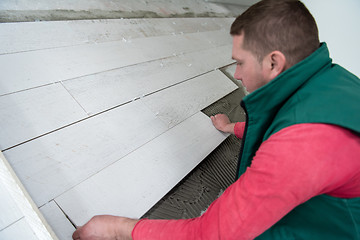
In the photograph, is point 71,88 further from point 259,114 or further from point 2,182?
point 259,114

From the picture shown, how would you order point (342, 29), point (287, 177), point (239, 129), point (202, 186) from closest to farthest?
1. point (287, 177)
2. point (202, 186)
3. point (239, 129)
4. point (342, 29)

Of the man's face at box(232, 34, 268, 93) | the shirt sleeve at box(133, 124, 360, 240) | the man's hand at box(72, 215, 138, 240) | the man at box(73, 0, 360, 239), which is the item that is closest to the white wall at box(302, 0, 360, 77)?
the man at box(73, 0, 360, 239)

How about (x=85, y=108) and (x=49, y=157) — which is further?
(x=85, y=108)

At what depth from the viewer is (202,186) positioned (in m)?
0.97

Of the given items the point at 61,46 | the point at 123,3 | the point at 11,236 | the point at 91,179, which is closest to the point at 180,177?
the point at 91,179

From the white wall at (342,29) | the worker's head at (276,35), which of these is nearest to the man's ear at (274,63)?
the worker's head at (276,35)

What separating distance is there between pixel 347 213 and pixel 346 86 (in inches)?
13.2

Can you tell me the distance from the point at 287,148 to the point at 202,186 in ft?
1.81

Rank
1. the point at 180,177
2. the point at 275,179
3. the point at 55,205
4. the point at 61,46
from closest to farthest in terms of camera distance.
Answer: the point at 275,179 → the point at 55,205 → the point at 180,177 → the point at 61,46

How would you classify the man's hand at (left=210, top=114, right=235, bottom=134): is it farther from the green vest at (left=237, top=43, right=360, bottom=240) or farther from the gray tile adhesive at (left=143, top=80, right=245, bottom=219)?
the green vest at (left=237, top=43, right=360, bottom=240)

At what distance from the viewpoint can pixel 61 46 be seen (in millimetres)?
1090

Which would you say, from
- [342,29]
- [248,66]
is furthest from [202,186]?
[342,29]

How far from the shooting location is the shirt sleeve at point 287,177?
0.47 metres

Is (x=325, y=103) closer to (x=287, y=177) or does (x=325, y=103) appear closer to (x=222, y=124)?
(x=287, y=177)
